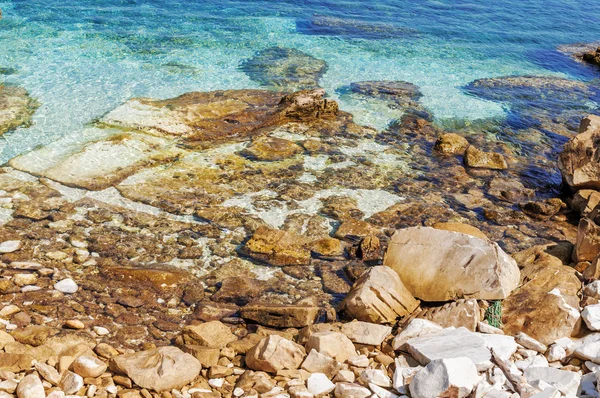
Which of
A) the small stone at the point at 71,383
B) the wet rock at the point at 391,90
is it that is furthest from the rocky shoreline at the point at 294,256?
the wet rock at the point at 391,90

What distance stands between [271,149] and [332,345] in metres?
8.04

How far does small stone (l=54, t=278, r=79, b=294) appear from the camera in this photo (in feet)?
30.3

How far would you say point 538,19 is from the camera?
3102cm

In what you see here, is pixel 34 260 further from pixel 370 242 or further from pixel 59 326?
pixel 370 242

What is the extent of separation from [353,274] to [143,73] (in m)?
12.2

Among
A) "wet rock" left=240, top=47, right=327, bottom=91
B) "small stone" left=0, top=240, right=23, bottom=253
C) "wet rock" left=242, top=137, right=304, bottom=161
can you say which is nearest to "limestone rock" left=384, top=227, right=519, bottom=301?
"wet rock" left=242, top=137, right=304, bottom=161

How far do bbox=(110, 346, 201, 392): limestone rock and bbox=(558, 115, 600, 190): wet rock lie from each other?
10134mm

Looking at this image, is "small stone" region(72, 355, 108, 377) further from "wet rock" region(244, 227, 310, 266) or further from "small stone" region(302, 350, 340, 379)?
"wet rock" region(244, 227, 310, 266)

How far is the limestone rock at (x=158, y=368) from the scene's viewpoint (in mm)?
6891

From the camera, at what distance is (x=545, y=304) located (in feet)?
27.3

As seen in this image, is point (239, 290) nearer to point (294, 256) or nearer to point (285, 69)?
point (294, 256)

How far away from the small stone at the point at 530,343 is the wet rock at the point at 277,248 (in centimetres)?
406

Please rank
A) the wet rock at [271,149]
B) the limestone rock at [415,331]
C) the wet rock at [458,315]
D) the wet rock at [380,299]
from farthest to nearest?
the wet rock at [271,149], the wet rock at [380,299], the wet rock at [458,315], the limestone rock at [415,331]

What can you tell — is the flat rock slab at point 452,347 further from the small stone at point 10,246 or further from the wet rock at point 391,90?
the wet rock at point 391,90
